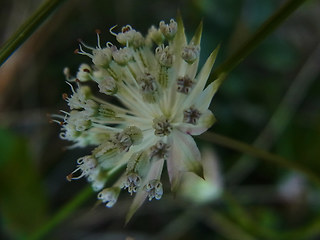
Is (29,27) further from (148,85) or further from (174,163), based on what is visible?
(174,163)

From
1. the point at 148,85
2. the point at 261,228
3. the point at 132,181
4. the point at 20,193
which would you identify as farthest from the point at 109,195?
the point at 20,193

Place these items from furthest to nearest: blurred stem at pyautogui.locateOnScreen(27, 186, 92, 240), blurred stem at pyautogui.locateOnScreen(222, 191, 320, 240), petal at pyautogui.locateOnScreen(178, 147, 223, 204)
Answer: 1. petal at pyautogui.locateOnScreen(178, 147, 223, 204)
2. blurred stem at pyautogui.locateOnScreen(222, 191, 320, 240)
3. blurred stem at pyautogui.locateOnScreen(27, 186, 92, 240)

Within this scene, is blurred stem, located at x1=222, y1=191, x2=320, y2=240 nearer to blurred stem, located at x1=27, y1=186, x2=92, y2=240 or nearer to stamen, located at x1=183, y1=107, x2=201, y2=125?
blurred stem, located at x1=27, y1=186, x2=92, y2=240

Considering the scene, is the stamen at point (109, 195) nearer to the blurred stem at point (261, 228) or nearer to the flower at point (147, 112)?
the flower at point (147, 112)

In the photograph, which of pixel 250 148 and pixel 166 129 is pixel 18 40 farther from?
pixel 250 148

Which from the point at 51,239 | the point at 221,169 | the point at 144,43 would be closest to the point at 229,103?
the point at 221,169

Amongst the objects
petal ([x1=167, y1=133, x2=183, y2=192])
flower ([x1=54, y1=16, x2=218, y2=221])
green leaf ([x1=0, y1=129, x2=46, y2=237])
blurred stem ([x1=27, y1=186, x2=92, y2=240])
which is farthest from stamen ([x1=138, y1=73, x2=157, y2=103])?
green leaf ([x1=0, y1=129, x2=46, y2=237])
